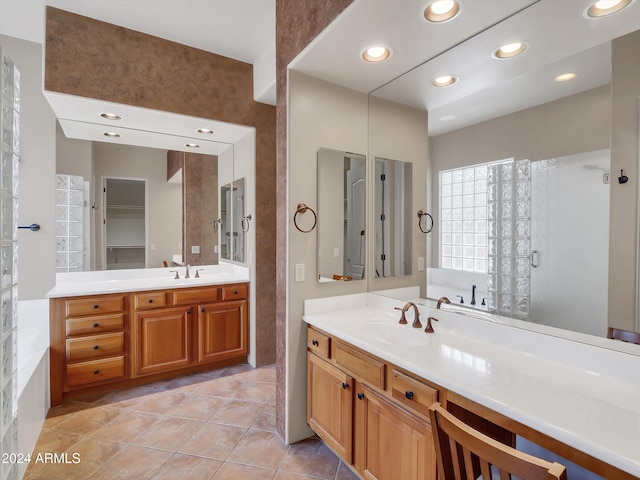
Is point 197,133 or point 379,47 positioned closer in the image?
point 379,47

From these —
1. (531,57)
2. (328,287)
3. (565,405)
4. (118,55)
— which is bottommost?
(565,405)

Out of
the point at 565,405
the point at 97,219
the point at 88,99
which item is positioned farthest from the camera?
the point at 97,219

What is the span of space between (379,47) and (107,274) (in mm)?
3129

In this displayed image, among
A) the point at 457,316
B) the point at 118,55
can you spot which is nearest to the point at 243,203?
the point at 118,55

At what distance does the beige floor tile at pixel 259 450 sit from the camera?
6.50 feet

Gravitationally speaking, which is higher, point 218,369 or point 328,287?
point 328,287

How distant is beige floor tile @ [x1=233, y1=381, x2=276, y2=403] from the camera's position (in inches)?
108

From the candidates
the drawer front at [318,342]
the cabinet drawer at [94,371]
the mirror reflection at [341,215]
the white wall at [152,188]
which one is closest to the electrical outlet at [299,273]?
the mirror reflection at [341,215]

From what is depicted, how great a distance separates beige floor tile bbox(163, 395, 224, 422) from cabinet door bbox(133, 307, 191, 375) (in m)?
0.43

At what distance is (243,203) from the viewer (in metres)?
3.51

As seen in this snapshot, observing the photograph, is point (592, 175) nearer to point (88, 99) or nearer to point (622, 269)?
point (622, 269)

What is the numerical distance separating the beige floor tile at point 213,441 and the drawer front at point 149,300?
116cm

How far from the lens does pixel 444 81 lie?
1946 mm

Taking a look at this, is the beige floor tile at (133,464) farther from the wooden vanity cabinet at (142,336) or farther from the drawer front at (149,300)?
the drawer front at (149,300)
